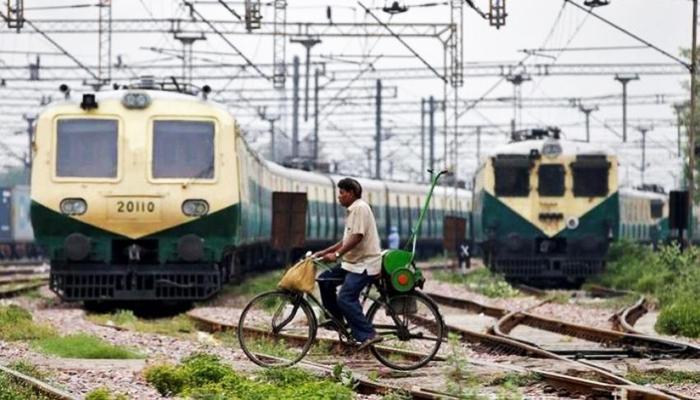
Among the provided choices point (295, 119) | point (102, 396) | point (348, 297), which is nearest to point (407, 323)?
point (348, 297)

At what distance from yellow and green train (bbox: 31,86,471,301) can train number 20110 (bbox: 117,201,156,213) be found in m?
0.01

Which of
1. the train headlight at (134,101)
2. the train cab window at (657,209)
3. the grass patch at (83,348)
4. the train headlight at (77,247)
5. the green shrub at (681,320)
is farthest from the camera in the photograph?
the train cab window at (657,209)

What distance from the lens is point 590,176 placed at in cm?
3041

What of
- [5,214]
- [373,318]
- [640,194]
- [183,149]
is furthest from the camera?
[5,214]

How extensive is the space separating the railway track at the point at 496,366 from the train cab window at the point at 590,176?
1456cm

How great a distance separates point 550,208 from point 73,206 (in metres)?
12.8

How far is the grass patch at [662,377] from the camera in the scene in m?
11.5

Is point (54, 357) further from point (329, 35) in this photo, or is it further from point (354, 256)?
point (329, 35)

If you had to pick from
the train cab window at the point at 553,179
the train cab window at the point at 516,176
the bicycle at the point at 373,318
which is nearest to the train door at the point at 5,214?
the train cab window at the point at 516,176

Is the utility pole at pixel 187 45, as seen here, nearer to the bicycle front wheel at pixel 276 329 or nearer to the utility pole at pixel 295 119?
the utility pole at pixel 295 119

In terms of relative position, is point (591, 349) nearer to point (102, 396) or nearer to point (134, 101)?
point (102, 396)

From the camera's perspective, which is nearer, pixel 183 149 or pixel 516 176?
pixel 183 149

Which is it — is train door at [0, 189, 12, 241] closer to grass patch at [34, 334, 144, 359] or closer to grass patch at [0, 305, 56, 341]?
grass patch at [0, 305, 56, 341]

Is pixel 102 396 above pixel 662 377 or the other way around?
above
